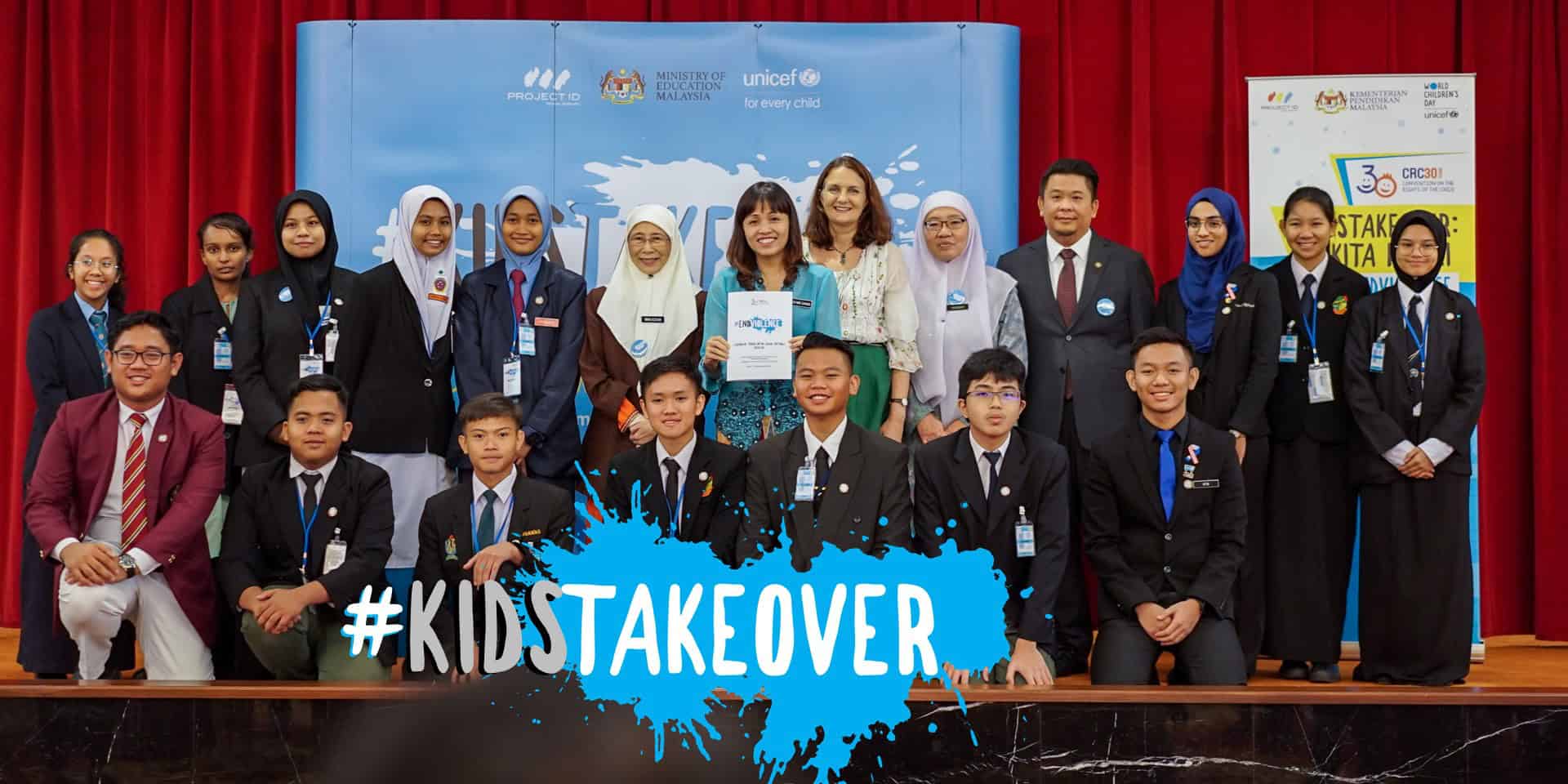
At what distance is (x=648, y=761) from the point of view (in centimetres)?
67

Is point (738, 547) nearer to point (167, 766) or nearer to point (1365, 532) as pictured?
point (167, 766)

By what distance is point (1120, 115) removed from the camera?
5875mm

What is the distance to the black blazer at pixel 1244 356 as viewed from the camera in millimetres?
4559

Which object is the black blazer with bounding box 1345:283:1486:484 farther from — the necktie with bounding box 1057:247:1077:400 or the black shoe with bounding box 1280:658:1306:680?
the necktie with bounding box 1057:247:1077:400

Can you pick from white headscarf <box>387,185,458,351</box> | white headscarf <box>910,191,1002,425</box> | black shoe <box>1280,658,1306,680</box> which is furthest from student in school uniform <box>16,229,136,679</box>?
black shoe <box>1280,658,1306,680</box>

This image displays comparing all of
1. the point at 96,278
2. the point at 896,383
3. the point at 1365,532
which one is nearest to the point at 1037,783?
the point at 896,383

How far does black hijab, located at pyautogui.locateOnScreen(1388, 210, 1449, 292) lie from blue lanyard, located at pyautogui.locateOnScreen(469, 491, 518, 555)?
3.02 m

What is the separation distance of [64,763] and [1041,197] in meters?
3.48

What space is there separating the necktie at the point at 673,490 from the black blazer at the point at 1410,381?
2272 millimetres

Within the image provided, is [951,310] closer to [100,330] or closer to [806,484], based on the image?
[806,484]

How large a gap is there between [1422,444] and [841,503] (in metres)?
2.00

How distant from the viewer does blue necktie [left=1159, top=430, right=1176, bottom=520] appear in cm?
409

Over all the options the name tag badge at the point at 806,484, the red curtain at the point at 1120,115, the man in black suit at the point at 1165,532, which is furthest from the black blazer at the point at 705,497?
the red curtain at the point at 1120,115

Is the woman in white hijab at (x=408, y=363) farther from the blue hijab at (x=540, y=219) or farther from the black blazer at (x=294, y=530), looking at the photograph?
the black blazer at (x=294, y=530)
